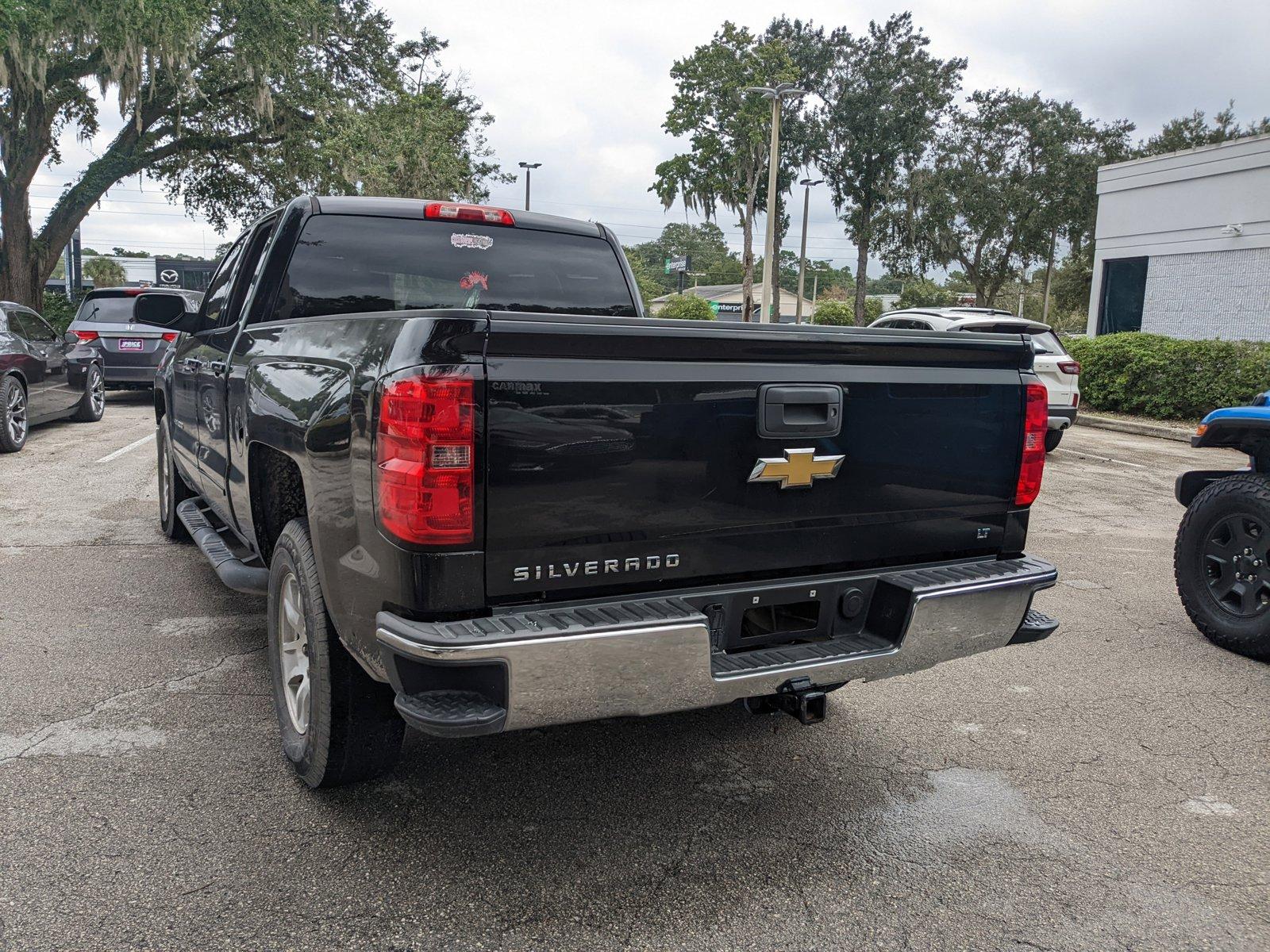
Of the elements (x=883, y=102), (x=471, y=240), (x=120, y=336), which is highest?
(x=883, y=102)

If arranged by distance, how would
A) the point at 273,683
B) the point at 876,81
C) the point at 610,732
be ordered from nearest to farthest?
the point at 273,683 → the point at 610,732 → the point at 876,81

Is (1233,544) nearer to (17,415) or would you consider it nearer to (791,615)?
(791,615)

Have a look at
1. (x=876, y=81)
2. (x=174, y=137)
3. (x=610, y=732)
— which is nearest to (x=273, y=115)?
(x=174, y=137)

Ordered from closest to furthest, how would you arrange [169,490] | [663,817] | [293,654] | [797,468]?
[797,468] < [663,817] < [293,654] < [169,490]

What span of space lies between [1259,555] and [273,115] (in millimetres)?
22487

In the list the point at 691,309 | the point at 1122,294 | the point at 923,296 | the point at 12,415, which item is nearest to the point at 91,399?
the point at 12,415

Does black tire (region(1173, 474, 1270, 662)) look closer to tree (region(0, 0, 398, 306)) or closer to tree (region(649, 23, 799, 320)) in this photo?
tree (region(0, 0, 398, 306))

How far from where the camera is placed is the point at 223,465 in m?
4.19

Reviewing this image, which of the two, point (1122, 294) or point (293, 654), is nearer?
point (293, 654)

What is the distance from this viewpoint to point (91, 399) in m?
12.6

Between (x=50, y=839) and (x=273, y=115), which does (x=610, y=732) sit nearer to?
(x=50, y=839)

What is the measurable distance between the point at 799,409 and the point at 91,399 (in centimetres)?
1238

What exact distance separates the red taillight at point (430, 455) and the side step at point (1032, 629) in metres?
1.88

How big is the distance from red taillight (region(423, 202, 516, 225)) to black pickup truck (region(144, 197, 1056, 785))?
107 centimetres
